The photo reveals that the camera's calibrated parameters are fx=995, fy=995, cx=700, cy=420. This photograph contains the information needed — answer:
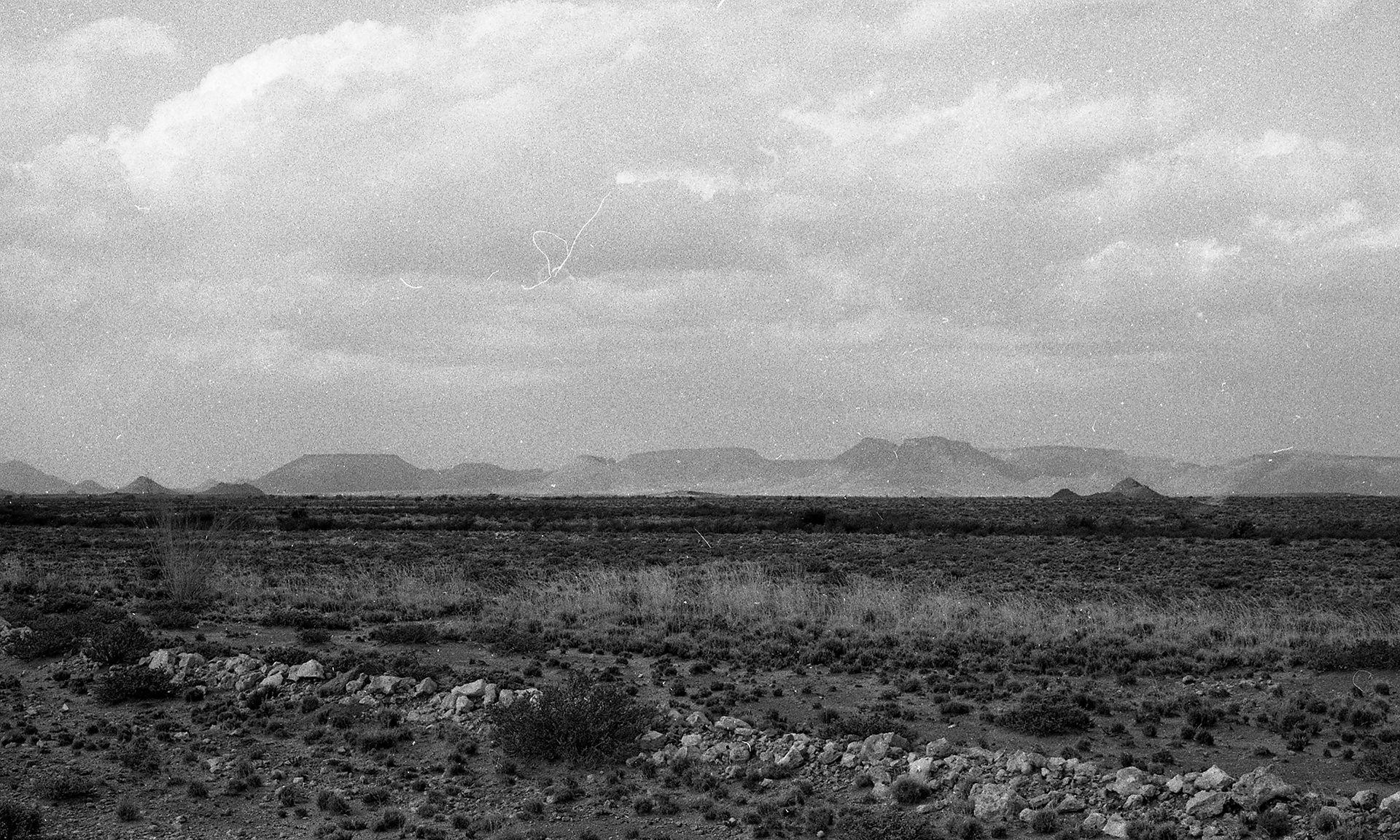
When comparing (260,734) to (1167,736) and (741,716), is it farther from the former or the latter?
(1167,736)

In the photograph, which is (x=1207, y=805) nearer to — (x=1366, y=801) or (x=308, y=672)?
(x=1366, y=801)

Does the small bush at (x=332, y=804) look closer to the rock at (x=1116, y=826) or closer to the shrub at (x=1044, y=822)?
the shrub at (x=1044, y=822)

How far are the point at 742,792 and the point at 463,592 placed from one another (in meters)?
16.2

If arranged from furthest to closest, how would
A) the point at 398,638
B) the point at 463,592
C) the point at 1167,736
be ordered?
1. the point at 463,592
2. the point at 398,638
3. the point at 1167,736

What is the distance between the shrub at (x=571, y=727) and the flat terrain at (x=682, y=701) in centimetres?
4

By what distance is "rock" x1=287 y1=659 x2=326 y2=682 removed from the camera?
49.7ft

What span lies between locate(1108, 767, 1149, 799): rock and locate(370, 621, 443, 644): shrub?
42.6 feet

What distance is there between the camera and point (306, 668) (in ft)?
49.9

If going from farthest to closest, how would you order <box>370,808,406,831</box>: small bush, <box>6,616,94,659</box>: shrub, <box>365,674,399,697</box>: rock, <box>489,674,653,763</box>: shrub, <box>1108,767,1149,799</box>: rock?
<box>6,616,94,659</box>: shrub
<box>365,674,399,697</box>: rock
<box>489,674,653,763</box>: shrub
<box>370,808,406,831</box>: small bush
<box>1108,767,1149,799</box>: rock

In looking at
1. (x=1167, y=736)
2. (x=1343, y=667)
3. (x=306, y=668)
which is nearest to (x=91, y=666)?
(x=306, y=668)

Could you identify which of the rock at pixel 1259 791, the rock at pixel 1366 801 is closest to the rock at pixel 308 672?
the rock at pixel 1259 791

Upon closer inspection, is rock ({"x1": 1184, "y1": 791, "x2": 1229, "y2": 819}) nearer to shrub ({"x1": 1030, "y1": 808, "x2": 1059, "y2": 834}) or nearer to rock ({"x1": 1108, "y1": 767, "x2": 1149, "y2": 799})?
rock ({"x1": 1108, "y1": 767, "x2": 1149, "y2": 799})

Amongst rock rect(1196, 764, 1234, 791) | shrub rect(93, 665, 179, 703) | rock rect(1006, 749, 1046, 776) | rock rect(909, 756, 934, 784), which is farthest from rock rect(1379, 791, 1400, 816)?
shrub rect(93, 665, 179, 703)

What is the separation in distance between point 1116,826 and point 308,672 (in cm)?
1149
